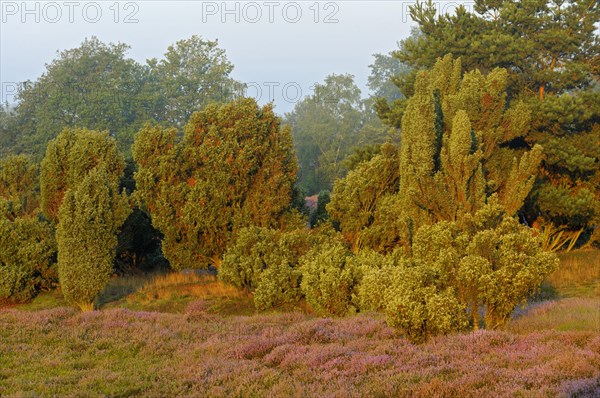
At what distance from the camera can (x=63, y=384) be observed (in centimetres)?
982

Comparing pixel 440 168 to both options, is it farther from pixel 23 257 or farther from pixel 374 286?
pixel 23 257

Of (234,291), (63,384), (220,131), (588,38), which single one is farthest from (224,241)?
(588,38)

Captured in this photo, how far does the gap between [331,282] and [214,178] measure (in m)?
8.36

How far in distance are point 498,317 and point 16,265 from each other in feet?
59.7

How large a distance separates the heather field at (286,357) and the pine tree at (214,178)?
6.97m

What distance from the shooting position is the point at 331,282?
1748 centimetres

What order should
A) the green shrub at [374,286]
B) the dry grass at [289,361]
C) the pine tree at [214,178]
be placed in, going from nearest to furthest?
the dry grass at [289,361] < the green shrub at [374,286] < the pine tree at [214,178]

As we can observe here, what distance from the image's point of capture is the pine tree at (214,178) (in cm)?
2359

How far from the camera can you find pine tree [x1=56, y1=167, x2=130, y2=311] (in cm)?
2008

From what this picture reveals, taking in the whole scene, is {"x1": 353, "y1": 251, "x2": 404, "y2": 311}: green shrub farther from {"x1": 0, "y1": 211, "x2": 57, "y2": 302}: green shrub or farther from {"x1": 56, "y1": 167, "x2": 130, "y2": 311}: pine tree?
{"x1": 0, "y1": 211, "x2": 57, "y2": 302}: green shrub

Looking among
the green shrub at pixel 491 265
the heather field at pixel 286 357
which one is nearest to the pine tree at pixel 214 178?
the heather field at pixel 286 357

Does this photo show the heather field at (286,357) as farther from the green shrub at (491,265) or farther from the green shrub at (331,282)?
the green shrub at (331,282)

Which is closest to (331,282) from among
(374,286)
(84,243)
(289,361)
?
(374,286)

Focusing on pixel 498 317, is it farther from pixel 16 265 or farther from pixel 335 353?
pixel 16 265
